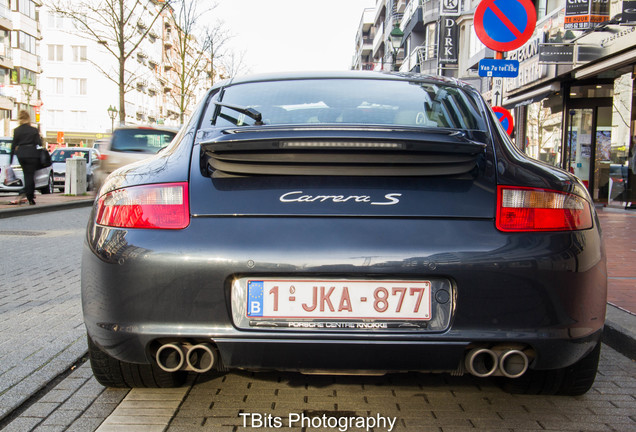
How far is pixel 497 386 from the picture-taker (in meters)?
3.19

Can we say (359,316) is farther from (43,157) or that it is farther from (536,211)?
(43,157)

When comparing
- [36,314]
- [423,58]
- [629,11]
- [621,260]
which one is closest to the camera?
[36,314]

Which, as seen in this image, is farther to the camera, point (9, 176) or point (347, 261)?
point (9, 176)

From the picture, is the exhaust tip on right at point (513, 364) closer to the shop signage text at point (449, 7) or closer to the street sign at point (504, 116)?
the street sign at point (504, 116)

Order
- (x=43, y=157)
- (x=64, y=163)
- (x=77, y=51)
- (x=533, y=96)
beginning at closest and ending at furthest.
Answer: (x=43, y=157) → (x=533, y=96) → (x=64, y=163) → (x=77, y=51)

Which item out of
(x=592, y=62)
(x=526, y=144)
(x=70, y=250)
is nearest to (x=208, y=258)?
(x=70, y=250)

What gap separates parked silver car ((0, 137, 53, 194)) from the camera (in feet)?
63.3

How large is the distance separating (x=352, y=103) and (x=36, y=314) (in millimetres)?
2715

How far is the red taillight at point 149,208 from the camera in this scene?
2473 millimetres

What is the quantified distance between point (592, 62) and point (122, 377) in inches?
624

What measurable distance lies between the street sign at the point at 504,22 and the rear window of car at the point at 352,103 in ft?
17.4

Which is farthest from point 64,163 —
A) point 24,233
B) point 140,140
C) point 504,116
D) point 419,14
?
point 419,14

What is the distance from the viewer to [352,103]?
130 inches

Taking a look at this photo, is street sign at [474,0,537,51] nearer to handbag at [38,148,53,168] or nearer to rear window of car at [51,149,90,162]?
handbag at [38,148,53,168]
